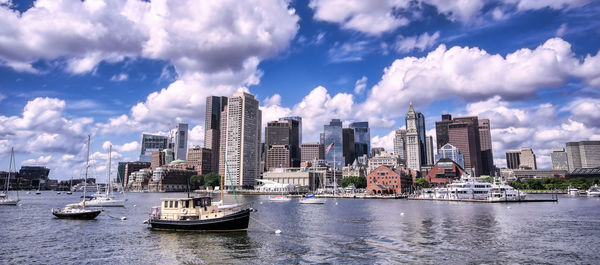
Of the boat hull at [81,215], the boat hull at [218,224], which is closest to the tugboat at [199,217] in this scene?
the boat hull at [218,224]

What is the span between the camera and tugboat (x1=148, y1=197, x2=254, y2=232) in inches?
2128

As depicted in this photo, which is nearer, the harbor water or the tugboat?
the harbor water

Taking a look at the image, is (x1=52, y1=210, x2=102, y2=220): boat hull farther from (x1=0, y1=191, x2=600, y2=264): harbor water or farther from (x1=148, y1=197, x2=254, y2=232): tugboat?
(x1=148, y1=197, x2=254, y2=232): tugboat

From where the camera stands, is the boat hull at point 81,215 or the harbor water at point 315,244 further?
the boat hull at point 81,215

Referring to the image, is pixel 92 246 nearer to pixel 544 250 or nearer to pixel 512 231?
pixel 544 250

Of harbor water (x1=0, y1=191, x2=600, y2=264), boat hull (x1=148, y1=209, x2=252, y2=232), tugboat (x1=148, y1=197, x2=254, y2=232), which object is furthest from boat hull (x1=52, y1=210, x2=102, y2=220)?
boat hull (x1=148, y1=209, x2=252, y2=232)

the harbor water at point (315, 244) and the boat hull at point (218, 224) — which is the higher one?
the boat hull at point (218, 224)

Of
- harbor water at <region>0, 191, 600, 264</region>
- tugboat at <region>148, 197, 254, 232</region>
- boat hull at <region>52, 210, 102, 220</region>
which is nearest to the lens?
harbor water at <region>0, 191, 600, 264</region>

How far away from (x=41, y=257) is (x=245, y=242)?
2197cm

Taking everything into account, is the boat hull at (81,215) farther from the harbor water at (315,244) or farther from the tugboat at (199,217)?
the tugboat at (199,217)

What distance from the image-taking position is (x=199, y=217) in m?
55.5

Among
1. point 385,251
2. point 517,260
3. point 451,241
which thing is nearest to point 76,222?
point 385,251

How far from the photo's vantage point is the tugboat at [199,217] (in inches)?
2128

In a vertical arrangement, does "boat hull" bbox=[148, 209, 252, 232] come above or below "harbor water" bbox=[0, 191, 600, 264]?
above
